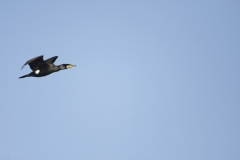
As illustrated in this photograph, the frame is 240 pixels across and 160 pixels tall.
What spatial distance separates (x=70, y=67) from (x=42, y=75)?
7.66 feet

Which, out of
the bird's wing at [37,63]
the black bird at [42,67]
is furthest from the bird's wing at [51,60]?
the bird's wing at [37,63]

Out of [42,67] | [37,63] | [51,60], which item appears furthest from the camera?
[51,60]

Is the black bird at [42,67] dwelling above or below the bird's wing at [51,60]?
below

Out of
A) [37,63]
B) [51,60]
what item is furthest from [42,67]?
[51,60]

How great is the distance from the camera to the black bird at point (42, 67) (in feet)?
143

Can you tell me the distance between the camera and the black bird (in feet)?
143

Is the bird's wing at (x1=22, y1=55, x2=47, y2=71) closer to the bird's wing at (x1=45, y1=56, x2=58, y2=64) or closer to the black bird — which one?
the black bird

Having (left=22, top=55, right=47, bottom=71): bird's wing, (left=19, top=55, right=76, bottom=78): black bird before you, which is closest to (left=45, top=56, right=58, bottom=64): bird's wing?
(left=19, top=55, right=76, bottom=78): black bird

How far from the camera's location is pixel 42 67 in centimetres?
4397

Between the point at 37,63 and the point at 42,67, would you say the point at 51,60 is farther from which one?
the point at 37,63

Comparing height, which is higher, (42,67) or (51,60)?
(51,60)

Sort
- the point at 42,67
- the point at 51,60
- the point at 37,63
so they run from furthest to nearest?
the point at 51,60 → the point at 42,67 → the point at 37,63

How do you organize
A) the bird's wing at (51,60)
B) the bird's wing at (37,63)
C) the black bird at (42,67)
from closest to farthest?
the bird's wing at (37,63) < the black bird at (42,67) < the bird's wing at (51,60)

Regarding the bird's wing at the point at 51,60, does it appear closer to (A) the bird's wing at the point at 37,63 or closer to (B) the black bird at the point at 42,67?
(B) the black bird at the point at 42,67
